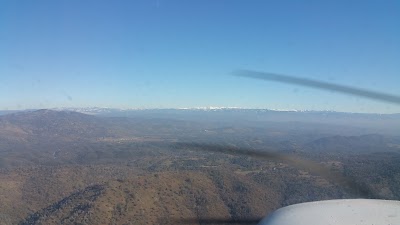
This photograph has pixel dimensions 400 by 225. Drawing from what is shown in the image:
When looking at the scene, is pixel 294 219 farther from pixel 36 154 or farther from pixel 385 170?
pixel 36 154

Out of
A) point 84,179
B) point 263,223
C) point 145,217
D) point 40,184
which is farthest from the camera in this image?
point 84,179

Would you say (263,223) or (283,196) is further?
(283,196)

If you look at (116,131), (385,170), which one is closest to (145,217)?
(385,170)

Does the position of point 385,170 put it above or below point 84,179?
above

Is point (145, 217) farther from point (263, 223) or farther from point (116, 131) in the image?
point (116, 131)

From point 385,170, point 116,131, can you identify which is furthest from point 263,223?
point 116,131

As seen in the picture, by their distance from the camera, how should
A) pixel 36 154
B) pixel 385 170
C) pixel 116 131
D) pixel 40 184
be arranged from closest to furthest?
Answer: 1. pixel 385 170
2. pixel 40 184
3. pixel 36 154
4. pixel 116 131

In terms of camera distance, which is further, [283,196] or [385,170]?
[283,196]

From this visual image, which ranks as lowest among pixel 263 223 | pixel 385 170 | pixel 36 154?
pixel 36 154

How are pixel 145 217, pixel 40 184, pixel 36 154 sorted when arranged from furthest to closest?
pixel 36 154, pixel 40 184, pixel 145 217
